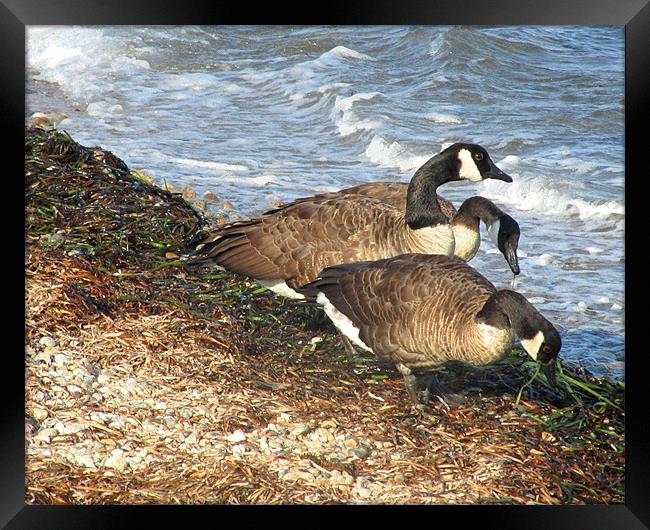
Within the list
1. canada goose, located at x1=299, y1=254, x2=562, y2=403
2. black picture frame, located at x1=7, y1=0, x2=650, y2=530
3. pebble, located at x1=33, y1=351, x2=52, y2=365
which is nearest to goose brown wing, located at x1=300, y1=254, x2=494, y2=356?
canada goose, located at x1=299, y1=254, x2=562, y2=403

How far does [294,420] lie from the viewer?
140 inches

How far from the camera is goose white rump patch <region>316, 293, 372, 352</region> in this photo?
3.62 metres

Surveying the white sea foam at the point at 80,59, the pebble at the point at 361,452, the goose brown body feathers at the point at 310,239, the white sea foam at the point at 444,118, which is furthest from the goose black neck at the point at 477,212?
the white sea foam at the point at 80,59

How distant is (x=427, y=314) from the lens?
3.43m

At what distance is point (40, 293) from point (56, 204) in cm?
41

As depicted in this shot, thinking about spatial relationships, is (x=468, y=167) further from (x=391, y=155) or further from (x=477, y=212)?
(x=391, y=155)

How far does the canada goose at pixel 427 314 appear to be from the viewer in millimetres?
3316

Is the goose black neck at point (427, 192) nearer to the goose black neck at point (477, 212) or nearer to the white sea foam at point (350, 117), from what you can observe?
the goose black neck at point (477, 212)

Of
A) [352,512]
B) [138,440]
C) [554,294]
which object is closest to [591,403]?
[554,294]

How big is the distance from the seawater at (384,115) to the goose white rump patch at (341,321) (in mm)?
507

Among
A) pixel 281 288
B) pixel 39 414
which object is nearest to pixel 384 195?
pixel 281 288

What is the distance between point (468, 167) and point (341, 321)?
83 cm

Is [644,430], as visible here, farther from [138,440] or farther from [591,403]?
[138,440]

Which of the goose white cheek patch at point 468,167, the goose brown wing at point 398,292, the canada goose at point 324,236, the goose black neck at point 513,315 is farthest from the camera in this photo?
the canada goose at point 324,236
